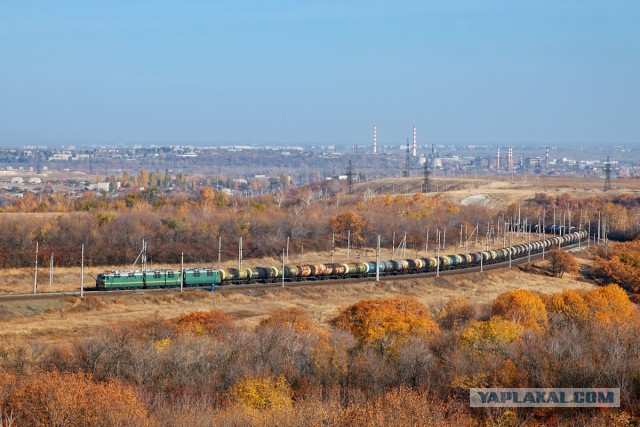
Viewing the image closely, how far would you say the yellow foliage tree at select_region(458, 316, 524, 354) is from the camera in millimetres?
41994

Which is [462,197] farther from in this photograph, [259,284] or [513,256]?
[259,284]

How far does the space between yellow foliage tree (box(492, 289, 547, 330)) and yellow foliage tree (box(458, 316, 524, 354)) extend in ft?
17.6

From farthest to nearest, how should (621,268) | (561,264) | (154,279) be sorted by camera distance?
(561,264) < (621,268) < (154,279)

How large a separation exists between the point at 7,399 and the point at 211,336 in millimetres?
16876

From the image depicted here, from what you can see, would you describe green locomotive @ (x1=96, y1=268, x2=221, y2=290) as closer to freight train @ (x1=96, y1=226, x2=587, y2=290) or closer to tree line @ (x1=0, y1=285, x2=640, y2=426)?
freight train @ (x1=96, y1=226, x2=587, y2=290)

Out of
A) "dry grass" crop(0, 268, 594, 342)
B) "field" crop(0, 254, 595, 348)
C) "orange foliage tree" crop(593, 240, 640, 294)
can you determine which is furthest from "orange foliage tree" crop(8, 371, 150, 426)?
"orange foliage tree" crop(593, 240, 640, 294)

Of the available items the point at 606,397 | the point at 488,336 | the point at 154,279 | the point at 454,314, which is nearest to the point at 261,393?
the point at 606,397

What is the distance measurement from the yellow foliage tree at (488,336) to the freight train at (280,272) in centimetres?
3065

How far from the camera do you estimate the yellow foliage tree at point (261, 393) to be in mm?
34250

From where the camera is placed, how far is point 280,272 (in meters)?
75.2

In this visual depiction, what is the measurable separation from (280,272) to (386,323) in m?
27.4

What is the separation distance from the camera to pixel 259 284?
73.9 metres

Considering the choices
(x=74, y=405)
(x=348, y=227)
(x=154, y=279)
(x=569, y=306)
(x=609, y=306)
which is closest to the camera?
(x=74, y=405)

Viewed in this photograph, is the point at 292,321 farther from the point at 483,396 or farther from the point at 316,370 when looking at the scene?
the point at 483,396
